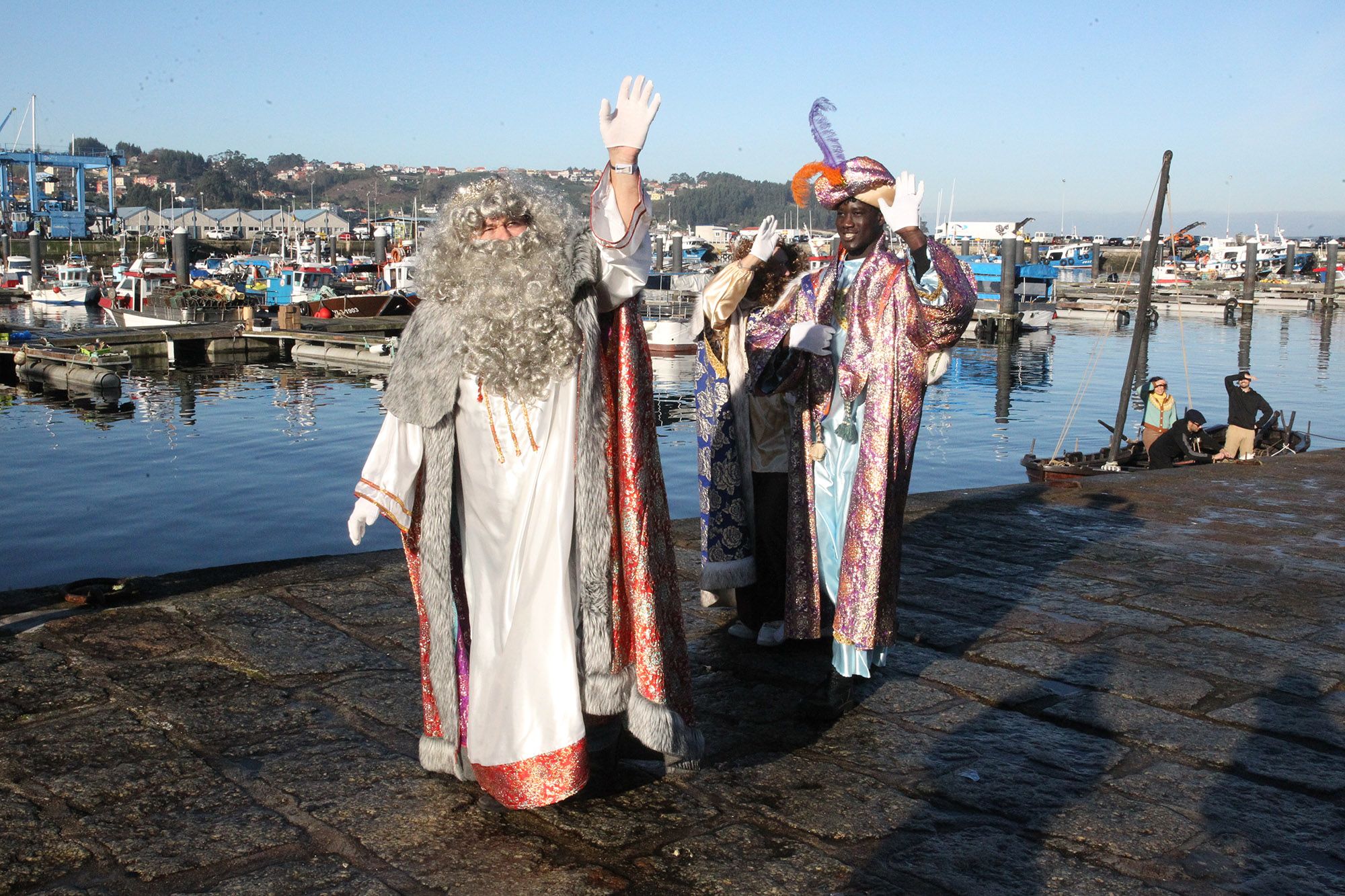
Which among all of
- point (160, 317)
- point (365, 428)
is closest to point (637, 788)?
point (365, 428)

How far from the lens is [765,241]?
4.02m

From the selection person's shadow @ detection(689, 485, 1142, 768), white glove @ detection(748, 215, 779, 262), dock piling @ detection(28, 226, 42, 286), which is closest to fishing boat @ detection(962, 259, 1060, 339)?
person's shadow @ detection(689, 485, 1142, 768)

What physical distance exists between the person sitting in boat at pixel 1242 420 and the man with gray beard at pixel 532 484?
1142 centimetres

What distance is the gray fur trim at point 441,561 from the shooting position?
288 cm

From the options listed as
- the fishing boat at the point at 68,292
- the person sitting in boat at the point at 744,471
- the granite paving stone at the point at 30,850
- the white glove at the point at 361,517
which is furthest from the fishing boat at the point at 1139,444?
the fishing boat at the point at 68,292

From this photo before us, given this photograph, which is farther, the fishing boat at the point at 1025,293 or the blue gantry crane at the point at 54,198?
the blue gantry crane at the point at 54,198

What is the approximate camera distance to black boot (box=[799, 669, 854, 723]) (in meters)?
3.52

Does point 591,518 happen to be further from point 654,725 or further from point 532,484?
point 654,725

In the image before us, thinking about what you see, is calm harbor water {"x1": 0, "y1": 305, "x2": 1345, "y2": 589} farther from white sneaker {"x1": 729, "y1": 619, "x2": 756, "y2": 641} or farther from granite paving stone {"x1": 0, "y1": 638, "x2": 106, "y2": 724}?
white sneaker {"x1": 729, "y1": 619, "x2": 756, "y2": 641}

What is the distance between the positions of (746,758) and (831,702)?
0.41 meters

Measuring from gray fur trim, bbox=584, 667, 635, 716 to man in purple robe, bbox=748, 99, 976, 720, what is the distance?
89 centimetres

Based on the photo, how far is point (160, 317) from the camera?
136ft

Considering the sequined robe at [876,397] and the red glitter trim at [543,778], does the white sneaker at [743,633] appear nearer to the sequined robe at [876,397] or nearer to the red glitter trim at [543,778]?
the sequined robe at [876,397]

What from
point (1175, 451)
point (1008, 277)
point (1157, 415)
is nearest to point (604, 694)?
point (1175, 451)
